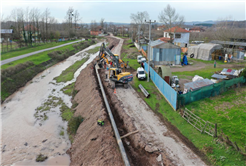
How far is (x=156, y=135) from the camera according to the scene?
14.5 m

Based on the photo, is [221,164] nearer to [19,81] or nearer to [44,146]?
[44,146]

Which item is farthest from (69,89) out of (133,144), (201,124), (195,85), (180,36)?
(180,36)

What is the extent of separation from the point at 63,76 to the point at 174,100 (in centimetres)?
2472

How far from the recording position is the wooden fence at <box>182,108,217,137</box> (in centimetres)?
1388

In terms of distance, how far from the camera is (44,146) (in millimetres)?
16234

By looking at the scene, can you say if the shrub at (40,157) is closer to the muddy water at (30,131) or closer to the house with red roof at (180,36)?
the muddy water at (30,131)

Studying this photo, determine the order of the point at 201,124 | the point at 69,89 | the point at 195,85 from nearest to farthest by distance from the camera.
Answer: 1. the point at 201,124
2. the point at 195,85
3. the point at 69,89

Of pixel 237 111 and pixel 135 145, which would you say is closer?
pixel 135 145

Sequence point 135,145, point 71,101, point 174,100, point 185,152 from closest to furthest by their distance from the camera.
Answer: point 185,152 < point 135,145 < point 174,100 < point 71,101

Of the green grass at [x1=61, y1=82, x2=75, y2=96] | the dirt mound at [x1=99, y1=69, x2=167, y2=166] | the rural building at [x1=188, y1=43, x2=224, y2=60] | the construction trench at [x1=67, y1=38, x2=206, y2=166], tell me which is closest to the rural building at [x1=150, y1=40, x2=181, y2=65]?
the rural building at [x1=188, y1=43, x2=224, y2=60]

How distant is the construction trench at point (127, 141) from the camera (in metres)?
12.0

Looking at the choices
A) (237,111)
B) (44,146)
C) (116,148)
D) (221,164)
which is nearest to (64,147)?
(44,146)

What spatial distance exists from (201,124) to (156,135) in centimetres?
394

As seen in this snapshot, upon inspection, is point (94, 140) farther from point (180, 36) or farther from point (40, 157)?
point (180, 36)
